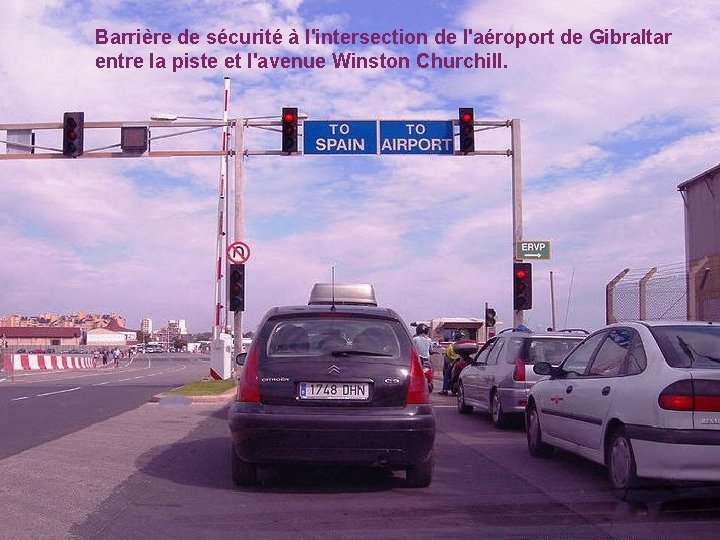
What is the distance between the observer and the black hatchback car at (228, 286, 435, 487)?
23.8 feet

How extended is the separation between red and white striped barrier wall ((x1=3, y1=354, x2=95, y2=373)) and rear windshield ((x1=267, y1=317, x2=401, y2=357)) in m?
30.7

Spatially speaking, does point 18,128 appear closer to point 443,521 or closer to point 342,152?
point 342,152

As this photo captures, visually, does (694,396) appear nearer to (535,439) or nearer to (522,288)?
(535,439)

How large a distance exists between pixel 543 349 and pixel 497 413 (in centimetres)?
116

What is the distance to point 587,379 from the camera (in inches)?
328

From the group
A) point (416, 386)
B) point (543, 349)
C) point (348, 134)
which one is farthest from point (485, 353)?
point (348, 134)

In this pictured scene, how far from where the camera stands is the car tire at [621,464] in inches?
275

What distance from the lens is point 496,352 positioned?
44.9 ft

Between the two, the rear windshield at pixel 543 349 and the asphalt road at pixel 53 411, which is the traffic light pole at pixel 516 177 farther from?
the asphalt road at pixel 53 411

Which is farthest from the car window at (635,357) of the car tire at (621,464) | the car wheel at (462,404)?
the car wheel at (462,404)

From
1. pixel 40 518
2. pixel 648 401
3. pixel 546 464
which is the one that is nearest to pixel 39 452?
pixel 40 518

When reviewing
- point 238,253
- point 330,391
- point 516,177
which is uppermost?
point 516,177

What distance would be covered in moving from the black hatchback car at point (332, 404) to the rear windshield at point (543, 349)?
5110mm

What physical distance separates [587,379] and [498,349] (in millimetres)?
5269
